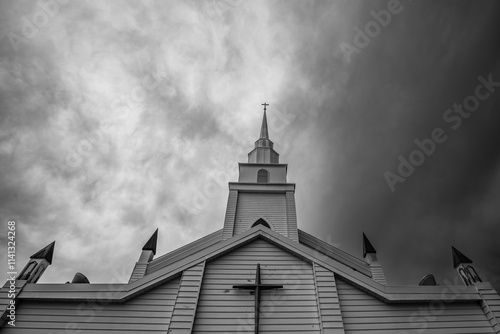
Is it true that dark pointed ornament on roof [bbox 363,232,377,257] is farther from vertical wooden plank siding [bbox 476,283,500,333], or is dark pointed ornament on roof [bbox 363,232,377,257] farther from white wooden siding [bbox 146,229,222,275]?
white wooden siding [bbox 146,229,222,275]

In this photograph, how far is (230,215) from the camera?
1980 centimetres

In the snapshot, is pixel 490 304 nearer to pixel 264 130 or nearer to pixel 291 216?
pixel 291 216

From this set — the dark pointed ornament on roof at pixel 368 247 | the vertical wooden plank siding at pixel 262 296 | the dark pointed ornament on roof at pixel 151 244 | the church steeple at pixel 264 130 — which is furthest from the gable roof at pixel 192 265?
the church steeple at pixel 264 130

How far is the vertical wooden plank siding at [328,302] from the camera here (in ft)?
25.9

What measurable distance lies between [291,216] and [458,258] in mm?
10787

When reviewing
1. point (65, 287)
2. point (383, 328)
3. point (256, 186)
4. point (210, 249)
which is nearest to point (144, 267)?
point (65, 287)

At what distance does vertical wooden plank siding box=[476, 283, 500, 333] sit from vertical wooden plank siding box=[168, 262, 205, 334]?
9.28m

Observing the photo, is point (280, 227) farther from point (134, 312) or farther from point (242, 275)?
point (134, 312)

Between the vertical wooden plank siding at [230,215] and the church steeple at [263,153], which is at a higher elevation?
the church steeple at [263,153]

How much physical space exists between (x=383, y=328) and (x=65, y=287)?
10.1m

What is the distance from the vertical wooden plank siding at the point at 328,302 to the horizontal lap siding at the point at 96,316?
4666mm

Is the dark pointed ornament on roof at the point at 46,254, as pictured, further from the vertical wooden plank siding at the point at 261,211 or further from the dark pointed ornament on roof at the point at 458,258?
the dark pointed ornament on roof at the point at 458,258

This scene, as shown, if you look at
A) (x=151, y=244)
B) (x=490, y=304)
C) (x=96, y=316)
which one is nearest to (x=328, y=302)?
(x=490, y=304)

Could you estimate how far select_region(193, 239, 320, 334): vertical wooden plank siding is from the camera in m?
8.00
